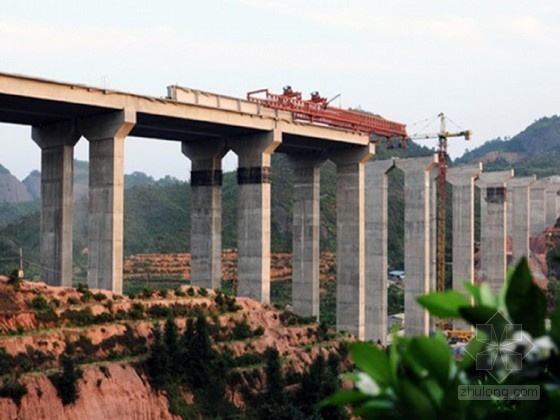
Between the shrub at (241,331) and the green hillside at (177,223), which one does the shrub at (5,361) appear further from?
the green hillside at (177,223)

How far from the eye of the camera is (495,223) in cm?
7350

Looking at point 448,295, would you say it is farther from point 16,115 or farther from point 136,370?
point 16,115

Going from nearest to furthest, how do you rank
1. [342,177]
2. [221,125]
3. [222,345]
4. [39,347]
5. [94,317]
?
[39,347]
[94,317]
[222,345]
[221,125]
[342,177]

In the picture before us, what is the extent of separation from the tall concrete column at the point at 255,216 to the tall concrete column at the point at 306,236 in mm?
9389

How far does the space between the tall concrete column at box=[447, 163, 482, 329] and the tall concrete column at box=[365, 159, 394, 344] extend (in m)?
11.3

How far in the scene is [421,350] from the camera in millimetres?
3541

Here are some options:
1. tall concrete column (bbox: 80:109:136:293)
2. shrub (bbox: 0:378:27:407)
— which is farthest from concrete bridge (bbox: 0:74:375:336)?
shrub (bbox: 0:378:27:407)

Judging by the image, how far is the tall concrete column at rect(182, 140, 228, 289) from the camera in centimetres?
5134

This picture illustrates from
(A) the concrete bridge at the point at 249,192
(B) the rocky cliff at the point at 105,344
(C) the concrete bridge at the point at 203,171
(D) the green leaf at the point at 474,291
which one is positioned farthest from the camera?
(A) the concrete bridge at the point at 249,192

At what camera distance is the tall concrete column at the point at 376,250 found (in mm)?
62031

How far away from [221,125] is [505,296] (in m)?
43.1

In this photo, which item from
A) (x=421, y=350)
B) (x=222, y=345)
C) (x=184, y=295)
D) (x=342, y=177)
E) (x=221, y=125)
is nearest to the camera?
(x=421, y=350)

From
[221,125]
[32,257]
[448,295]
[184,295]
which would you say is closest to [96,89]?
[221,125]


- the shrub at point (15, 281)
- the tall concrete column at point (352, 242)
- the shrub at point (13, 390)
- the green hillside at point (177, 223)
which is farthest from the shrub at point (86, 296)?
the green hillside at point (177, 223)
